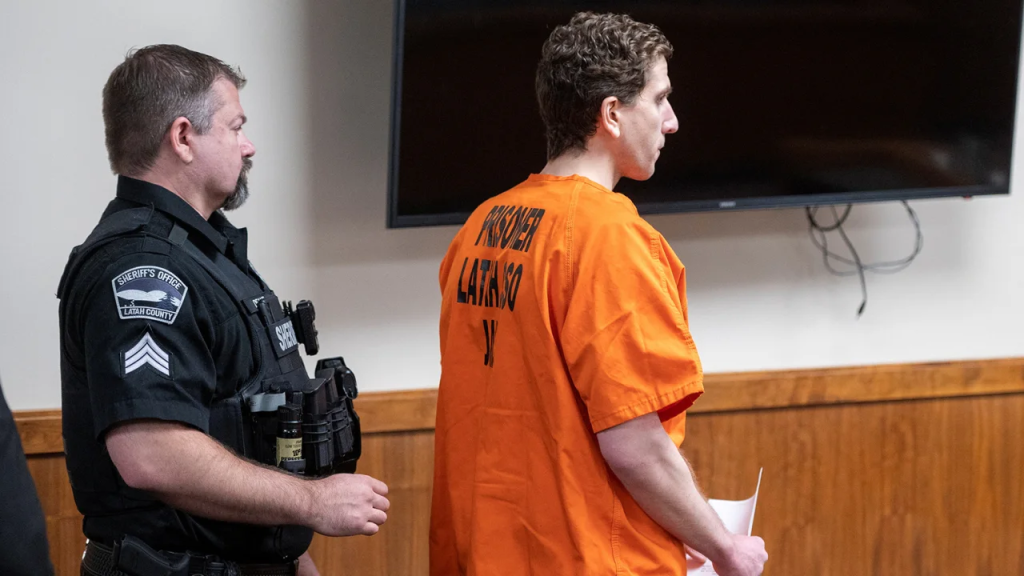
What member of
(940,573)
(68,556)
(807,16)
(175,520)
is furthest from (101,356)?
(940,573)

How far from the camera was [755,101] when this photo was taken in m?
2.62

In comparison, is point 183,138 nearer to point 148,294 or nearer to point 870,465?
point 148,294

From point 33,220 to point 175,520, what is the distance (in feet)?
3.52

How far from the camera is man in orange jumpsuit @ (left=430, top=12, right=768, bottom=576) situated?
146 cm

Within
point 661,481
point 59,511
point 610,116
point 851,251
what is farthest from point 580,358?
point 851,251

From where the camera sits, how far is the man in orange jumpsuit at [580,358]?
1.46 meters

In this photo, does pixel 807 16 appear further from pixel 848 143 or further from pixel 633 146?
pixel 633 146

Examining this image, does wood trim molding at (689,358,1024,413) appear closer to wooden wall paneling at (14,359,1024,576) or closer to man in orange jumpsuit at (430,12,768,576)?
wooden wall paneling at (14,359,1024,576)

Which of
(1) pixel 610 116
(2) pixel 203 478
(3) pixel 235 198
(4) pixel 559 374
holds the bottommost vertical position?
Answer: (2) pixel 203 478

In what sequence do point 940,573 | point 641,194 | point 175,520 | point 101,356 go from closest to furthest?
point 101,356 < point 175,520 < point 641,194 < point 940,573

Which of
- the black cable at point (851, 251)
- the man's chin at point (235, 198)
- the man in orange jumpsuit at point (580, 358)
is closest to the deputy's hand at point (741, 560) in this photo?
the man in orange jumpsuit at point (580, 358)

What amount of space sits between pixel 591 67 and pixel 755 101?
116cm

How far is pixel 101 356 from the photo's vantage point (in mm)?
1432

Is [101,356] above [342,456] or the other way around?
above
